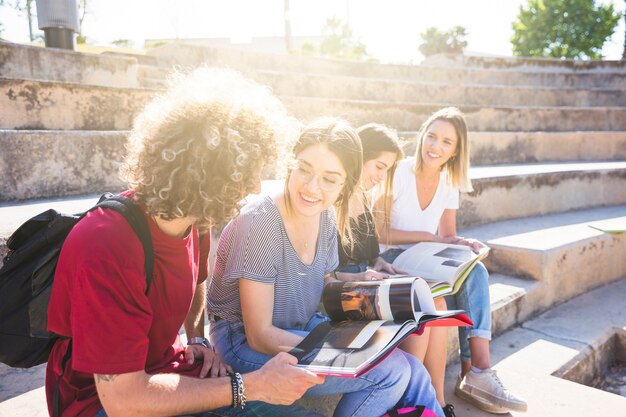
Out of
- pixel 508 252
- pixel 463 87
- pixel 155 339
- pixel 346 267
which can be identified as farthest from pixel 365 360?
pixel 463 87

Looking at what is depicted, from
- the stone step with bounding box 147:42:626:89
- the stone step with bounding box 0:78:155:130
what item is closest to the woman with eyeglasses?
the stone step with bounding box 0:78:155:130

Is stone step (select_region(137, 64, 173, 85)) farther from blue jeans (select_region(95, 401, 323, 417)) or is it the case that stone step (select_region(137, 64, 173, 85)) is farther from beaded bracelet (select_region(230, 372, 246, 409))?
beaded bracelet (select_region(230, 372, 246, 409))

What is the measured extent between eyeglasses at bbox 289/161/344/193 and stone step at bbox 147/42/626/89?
4.78 meters

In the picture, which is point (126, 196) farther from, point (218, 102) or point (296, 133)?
point (296, 133)

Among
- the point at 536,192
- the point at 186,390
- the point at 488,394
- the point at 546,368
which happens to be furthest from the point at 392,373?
the point at 536,192

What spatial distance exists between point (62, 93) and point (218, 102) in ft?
8.19

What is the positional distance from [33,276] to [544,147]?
6012mm

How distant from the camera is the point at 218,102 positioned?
3.58ft

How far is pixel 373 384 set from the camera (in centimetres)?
129

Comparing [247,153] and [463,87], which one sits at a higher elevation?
[463,87]

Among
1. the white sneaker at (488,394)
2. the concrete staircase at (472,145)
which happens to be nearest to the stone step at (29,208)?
the concrete staircase at (472,145)

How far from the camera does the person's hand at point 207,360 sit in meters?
1.28

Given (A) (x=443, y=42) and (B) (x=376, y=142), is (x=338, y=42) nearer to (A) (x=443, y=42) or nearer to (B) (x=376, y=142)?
(A) (x=443, y=42)

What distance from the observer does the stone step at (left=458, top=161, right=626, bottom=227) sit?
3.79 metres
